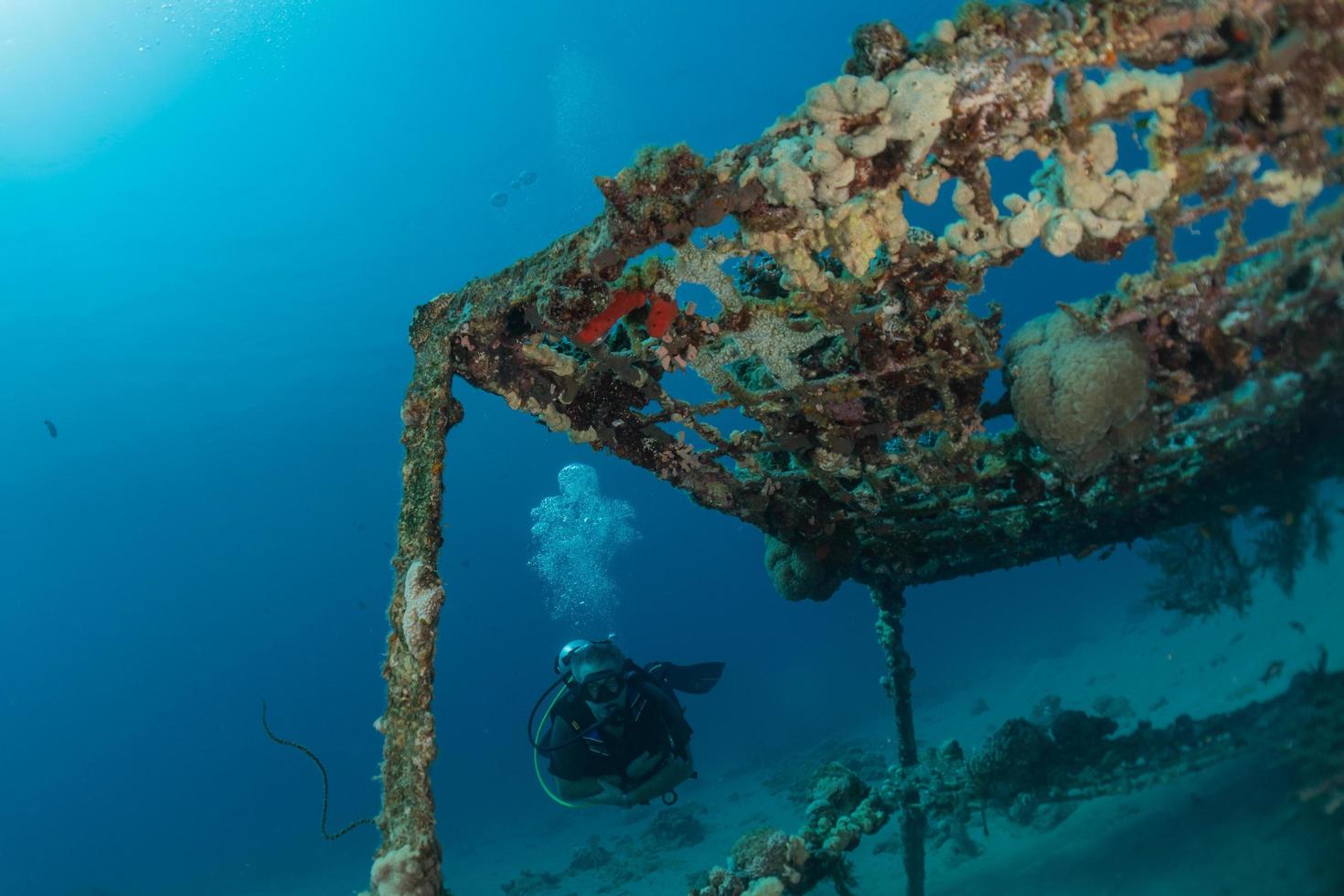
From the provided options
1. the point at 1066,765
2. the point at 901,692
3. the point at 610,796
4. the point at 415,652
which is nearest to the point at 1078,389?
the point at 415,652

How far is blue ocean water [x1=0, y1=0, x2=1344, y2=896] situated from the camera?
5078cm

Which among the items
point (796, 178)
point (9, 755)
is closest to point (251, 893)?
point (796, 178)

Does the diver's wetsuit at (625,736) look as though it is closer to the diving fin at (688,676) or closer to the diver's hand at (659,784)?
the diver's hand at (659,784)

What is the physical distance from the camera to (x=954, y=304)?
3547mm

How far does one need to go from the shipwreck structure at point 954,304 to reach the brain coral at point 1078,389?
0.02 metres

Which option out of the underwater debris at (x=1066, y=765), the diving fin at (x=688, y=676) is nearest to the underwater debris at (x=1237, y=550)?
the underwater debris at (x=1066, y=765)

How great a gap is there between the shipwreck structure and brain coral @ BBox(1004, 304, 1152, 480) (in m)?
0.02

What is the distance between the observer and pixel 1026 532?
6.27m

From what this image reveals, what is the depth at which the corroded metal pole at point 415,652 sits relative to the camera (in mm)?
2934

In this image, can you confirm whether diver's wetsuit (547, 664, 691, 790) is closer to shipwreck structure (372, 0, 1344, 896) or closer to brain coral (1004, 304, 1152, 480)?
shipwreck structure (372, 0, 1344, 896)

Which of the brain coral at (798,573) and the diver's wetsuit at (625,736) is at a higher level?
the brain coral at (798,573)

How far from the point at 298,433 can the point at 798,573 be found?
270 feet

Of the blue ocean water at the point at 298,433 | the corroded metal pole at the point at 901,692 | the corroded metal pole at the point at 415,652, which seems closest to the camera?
the corroded metal pole at the point at 415,652

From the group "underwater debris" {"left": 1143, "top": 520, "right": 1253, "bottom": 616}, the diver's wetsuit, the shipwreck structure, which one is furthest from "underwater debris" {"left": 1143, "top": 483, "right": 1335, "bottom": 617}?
the diver's wetsuit
